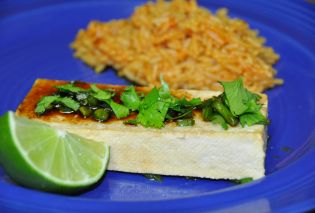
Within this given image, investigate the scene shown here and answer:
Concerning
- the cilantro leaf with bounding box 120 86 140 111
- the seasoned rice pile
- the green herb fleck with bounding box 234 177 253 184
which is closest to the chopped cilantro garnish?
the cilantro leaf with bounding box 120 86 140 111

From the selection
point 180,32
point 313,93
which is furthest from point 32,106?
point 313,93

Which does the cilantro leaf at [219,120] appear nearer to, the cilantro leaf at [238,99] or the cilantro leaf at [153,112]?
the cilantro leaf at [238,99]

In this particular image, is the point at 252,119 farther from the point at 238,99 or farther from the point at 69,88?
the point at 69,88

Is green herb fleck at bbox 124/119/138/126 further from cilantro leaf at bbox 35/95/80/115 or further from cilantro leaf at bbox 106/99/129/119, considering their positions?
cilantro leaf at bbox 35/95/80/115

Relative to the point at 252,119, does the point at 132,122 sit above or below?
below

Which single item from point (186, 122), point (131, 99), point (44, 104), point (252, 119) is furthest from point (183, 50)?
point (44, 104)

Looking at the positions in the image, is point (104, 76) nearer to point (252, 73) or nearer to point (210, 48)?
point (210, 48)
